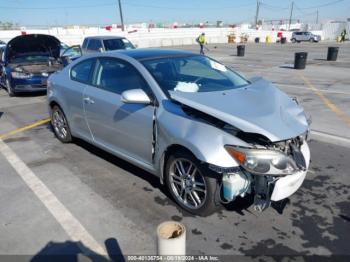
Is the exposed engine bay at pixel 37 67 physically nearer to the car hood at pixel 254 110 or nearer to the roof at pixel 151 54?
the roof at pixel 151 54

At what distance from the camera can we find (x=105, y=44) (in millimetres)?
14586

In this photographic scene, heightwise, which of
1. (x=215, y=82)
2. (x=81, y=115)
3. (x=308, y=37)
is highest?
(x=215, y=82)

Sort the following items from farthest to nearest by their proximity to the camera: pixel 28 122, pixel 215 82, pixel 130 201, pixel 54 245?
pixel 28 122 < pixel 215 82 < pixel 130 201 < pixel 54 245

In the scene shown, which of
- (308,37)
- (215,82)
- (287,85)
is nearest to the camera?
(215,82)

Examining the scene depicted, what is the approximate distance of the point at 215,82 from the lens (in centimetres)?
429

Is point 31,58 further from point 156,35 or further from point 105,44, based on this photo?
point 156,35

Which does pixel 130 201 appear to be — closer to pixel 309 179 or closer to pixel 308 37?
pixel 309 179

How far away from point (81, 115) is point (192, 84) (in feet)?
6.14

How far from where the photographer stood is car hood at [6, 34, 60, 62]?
1036 cm

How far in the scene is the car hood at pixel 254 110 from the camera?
3.14 meters

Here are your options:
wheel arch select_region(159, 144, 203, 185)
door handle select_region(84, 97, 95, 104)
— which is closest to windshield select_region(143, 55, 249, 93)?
wheel arch select_region(159, 144, 203, 185)

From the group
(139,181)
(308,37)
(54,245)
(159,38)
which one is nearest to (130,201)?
(139,181)

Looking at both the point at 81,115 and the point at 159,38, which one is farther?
the point at 159,38

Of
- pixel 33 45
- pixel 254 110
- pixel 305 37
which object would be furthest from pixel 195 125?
pixel 305 37
